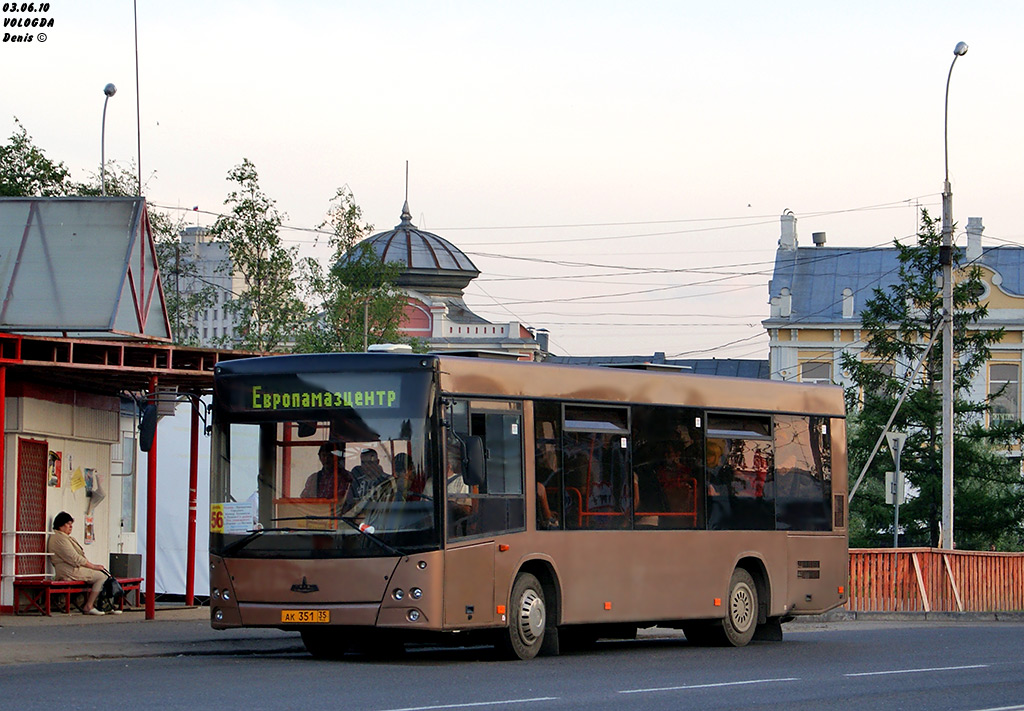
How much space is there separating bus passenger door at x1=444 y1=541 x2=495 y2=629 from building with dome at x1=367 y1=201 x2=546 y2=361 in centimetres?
6523

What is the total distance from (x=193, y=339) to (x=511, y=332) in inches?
1317

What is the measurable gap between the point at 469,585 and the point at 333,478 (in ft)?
5.08

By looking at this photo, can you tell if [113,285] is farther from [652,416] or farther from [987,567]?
[987,567]

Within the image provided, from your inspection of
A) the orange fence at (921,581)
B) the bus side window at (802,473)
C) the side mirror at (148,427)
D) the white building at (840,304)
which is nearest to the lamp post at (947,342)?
the orange fence at (921,581)

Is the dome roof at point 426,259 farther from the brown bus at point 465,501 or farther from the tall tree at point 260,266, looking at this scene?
the brown bus at point 465,501

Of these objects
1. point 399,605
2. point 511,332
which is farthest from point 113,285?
point 511,332

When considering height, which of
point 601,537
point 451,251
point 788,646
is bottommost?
point 788,646

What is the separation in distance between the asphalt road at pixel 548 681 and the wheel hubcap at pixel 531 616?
0.32 meters

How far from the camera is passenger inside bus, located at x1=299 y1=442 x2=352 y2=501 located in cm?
1592

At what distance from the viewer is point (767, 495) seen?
20078mm

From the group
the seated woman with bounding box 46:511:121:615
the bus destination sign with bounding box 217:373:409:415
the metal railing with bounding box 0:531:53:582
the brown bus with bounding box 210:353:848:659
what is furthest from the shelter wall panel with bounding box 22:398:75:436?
the bus destination sign with bounding box 217:373:409:415

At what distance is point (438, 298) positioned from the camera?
83.6 meters

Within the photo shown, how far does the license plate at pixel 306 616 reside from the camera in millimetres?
15820

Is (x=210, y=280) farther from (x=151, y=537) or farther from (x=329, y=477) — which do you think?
(x=329, y=477)
